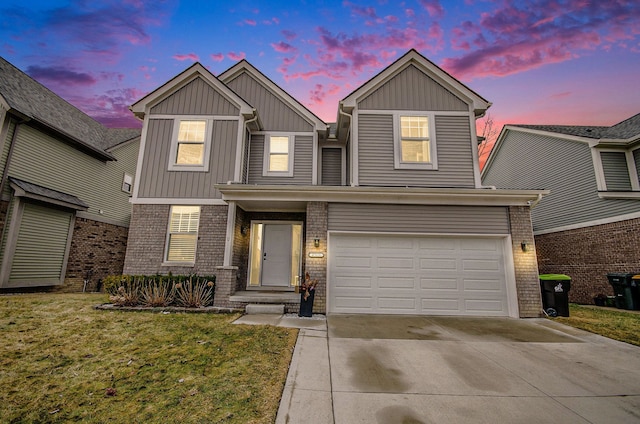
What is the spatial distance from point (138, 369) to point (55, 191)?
11.4 meters

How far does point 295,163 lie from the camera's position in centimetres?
1002

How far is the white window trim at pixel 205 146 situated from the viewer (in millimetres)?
9062

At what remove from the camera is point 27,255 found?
9781 mm

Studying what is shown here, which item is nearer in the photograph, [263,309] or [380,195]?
[263,309]

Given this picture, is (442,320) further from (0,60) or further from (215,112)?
(0,60)

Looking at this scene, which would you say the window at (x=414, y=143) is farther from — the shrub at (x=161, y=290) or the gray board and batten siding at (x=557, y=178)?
the gray board and batten siding at (x=557, y=178)

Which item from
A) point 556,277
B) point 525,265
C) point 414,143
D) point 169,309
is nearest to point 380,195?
point 414,143

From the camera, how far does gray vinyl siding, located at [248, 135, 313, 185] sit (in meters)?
9.88

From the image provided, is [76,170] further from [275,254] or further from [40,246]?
[275,254]

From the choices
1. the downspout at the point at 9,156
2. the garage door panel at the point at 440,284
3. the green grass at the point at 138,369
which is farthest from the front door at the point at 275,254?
the downspout at the point at 9,156

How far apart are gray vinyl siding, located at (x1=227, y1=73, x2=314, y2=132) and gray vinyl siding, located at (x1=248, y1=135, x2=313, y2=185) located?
0.51m

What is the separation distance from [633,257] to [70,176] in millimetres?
21491

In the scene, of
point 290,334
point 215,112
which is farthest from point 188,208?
point 290,334

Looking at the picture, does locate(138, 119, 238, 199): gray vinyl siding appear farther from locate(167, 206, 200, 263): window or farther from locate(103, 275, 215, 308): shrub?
locate(103, 275, 215, 308): shrub
